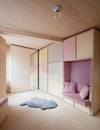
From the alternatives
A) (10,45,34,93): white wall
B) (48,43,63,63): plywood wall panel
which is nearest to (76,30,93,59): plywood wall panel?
(48,43,63,63): plywood wall panel

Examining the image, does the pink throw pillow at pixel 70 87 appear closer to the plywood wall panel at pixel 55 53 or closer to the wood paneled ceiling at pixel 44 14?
the plywood wall panel at pixel 55 53

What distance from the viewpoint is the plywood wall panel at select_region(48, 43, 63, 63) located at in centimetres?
352

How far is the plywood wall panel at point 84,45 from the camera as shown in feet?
7.78

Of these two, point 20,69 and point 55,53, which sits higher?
point 55,53

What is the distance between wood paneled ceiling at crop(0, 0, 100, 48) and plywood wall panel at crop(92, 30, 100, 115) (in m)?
0.42

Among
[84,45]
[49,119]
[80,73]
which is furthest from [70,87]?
[84,45]

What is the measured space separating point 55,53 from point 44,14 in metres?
2.10

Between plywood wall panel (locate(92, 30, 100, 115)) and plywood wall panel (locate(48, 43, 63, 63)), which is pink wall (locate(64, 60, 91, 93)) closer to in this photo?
plywood wall panel (locate(92, 30, 100, 115))

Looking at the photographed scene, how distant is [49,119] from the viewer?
83.4 inches

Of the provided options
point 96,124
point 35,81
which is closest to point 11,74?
point 35,81

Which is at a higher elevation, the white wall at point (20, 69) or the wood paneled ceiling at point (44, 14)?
the wood paneled ceiling at point (44, 14)

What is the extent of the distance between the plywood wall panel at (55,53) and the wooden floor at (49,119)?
196 cm

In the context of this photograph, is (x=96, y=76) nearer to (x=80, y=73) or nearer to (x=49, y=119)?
(x=80, y=73)

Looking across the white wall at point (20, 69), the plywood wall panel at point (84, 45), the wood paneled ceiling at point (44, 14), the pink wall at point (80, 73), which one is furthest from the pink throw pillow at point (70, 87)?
the white wall at point (20, 69)
